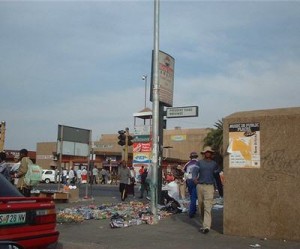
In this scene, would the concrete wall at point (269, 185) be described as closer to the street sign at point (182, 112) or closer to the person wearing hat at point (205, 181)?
the person wearing hat at point (205, 181)

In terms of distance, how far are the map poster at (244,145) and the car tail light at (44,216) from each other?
4403 millimetres

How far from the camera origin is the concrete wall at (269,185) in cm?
880

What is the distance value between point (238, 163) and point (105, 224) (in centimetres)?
387

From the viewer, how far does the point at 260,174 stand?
9.17m

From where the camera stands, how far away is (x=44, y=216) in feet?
20.4

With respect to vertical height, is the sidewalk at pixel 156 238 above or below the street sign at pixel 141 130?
below

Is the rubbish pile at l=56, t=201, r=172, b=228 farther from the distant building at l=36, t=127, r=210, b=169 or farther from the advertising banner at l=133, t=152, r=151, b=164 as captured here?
the distant building at l=36, t=127, r=210, b=169

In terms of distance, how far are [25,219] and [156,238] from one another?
13.0 ft

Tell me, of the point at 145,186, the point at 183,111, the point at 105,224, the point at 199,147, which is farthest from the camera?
the point at 199,147

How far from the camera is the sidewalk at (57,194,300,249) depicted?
8.43 m

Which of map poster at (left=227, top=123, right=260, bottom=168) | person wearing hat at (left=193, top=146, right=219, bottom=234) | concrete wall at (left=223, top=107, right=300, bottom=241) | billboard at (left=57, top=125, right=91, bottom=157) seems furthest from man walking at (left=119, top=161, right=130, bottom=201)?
map poster at (left=227, top=123, right=260, bottom=168)

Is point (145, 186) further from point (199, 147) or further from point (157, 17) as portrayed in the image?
point (199, 147)

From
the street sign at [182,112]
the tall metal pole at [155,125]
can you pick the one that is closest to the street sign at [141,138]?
the street sign at [182,112]

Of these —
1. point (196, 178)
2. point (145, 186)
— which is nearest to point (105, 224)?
point (196, 178)
